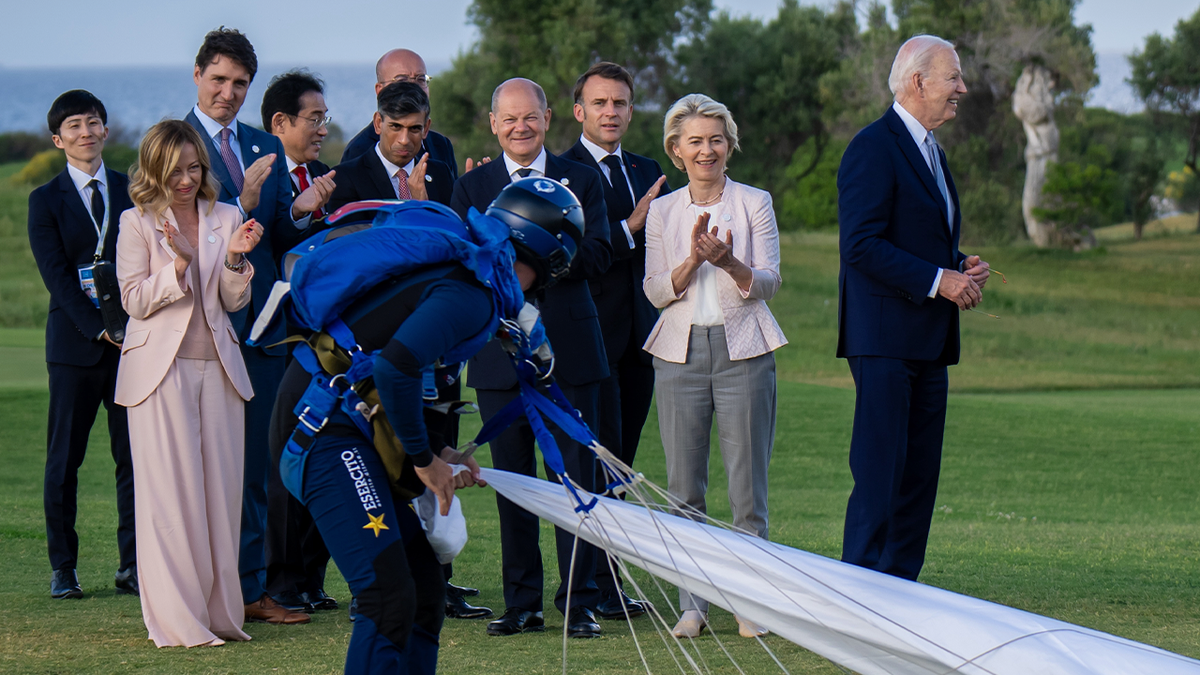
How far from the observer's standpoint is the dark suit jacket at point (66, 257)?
5.12m

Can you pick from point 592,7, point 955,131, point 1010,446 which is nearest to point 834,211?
point 955,131

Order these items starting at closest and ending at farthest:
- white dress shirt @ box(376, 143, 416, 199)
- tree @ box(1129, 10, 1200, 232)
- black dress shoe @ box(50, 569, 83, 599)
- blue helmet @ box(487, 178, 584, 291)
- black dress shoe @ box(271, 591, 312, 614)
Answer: blue helmet @ box(487, 178, 584, 291)
black dress shoe @ box(271, 591, 312, 614)
black dress shoe @ box(50, 569, 83, 599)
white dress shirt @ box(376, 143, 416, 199)
tree @ box(1129, 10, 1200, 232)

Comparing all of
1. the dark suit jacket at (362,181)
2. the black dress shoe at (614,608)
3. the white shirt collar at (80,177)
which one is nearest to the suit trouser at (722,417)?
the black dress shoe at (614,608)

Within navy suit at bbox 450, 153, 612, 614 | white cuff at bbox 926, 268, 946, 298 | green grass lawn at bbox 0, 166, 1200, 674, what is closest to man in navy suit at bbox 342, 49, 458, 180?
navy suit at bbox 450, 153, 612, 614

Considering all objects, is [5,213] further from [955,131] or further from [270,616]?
[270,616]

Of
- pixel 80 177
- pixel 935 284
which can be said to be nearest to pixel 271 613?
pixel 80 177

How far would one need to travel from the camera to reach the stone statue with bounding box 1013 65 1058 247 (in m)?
35.8

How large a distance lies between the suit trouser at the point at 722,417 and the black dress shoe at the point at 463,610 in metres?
0.83

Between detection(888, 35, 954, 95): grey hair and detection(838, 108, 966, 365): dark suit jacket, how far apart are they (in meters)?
0.13

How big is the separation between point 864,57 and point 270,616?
3560cm

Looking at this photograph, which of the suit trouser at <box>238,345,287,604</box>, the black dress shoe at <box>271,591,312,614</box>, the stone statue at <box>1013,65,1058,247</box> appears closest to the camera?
the suit trouser at <box>238,345,287,604</box>

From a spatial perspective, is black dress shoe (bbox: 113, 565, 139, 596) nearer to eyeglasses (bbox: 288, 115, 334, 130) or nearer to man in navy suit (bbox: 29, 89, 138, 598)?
man in navy suit (bbox: 29, 89, 138, 598)

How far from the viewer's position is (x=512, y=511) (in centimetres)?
455

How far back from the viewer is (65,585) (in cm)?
503
